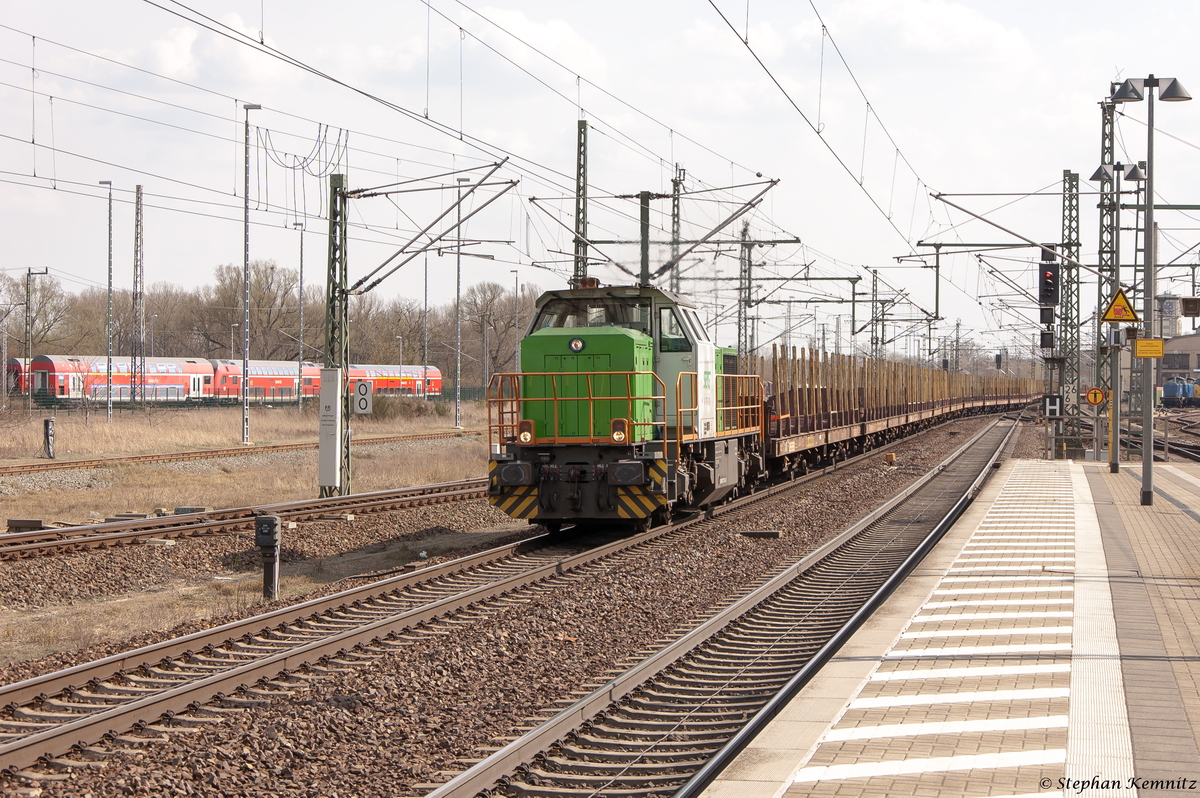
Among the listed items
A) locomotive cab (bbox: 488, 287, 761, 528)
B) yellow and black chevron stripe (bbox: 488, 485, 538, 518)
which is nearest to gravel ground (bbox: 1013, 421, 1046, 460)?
locomotive cab (bbox: 488, 287, 761, 528)

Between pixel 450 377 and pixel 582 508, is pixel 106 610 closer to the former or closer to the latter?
pixel 582 508

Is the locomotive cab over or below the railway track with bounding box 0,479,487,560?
over

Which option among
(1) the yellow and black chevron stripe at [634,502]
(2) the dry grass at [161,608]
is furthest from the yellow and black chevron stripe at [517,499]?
(2) the dry grass at [161,608]

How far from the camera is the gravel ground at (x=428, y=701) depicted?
5.65 m

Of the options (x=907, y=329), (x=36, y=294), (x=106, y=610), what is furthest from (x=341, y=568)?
(x=36, y=294)

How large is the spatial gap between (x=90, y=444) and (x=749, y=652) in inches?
1152

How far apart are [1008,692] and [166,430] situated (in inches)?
1397

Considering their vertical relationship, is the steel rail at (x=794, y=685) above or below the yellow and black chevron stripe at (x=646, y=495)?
below

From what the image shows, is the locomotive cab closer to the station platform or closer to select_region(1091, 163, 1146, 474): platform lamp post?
the station platform

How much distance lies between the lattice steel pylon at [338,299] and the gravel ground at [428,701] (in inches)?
381

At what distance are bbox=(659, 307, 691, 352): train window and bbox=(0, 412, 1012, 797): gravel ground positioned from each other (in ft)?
13.0

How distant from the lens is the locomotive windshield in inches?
604

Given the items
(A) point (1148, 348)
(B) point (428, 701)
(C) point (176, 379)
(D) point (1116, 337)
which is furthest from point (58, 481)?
(C) point (176, 379)

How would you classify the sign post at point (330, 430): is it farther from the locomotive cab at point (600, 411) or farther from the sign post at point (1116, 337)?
the sign post at point (1116, 337)
